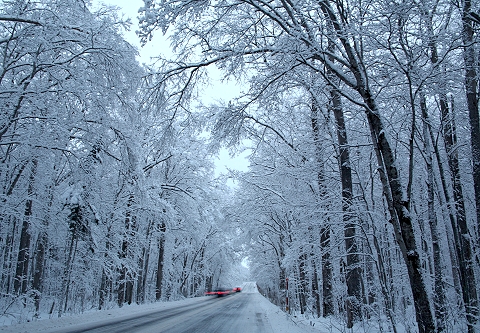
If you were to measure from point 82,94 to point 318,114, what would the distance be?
843 cm

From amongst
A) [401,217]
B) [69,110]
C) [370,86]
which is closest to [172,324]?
[69,110]

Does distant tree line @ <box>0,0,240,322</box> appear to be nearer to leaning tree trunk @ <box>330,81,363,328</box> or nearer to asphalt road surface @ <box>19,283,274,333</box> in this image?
asphalt road surface @ <box>19,283,274,333</box>

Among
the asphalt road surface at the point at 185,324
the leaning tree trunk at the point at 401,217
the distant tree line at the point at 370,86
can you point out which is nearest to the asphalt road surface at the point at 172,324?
the asphalt road surface at the point at 185,324

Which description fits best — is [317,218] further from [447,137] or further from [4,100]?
[4,100]

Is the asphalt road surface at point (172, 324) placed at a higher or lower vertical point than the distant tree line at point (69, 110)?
lower

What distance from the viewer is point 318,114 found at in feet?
38.6

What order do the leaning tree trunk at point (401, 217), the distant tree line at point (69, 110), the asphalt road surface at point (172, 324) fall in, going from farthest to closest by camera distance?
the distant tree line at point (69, 110), the asphalt road surface at point (172, 324), the leaning tree trunk at point (401, 217)

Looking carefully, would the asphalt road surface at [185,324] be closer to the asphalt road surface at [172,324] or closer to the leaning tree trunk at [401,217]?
the asphalt road surface at [172,324]

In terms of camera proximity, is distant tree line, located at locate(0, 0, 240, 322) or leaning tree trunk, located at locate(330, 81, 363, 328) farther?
distant tree line, located at locate(0, 0, 240, 322)

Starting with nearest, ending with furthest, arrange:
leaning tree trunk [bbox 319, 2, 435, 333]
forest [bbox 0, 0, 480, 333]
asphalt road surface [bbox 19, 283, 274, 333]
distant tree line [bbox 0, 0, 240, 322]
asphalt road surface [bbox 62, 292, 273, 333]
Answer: leaning tree trunk [bbox 319, 2, 435, 333] < forest [bbox 0, 0, 480, 333] < asphalt road surface [bbox 19, 283, 274, 333] < asphalt road surface [bbox 62, 292, 273, 333] < distant tree line [bbox 0, 0, 240, 322]

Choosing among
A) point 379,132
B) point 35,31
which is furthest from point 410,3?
point 35,31

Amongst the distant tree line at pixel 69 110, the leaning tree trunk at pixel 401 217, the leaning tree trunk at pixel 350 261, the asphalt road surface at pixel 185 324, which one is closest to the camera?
the leaning tree trunk at pixel 401 217

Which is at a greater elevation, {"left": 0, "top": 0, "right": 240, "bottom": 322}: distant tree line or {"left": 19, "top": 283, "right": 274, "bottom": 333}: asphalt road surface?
{"left": 0, "top": 0, "right": 240, "bottom": 322}: distant tree line

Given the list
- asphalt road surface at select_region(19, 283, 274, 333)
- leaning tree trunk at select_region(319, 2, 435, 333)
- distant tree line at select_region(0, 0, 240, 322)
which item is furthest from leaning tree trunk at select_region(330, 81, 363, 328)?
distant tree line at select_region(0, 0, 240, 322)
